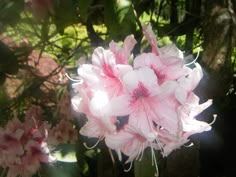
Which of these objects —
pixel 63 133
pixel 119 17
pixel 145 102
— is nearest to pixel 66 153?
pixel 63 133

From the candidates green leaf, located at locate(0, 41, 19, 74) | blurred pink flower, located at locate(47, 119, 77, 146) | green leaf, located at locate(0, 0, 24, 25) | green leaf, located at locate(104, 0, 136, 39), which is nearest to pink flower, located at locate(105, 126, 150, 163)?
green leaf, located at locate(104, 0, 136, 39)

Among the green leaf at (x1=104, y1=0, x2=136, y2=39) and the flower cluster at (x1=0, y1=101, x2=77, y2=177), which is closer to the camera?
the green leaf at (x1=104, y1=0, x2=136, y2=39)

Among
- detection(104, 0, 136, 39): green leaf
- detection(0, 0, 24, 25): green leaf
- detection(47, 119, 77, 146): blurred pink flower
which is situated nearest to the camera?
detection(104, 0, 136, 39): green leaf

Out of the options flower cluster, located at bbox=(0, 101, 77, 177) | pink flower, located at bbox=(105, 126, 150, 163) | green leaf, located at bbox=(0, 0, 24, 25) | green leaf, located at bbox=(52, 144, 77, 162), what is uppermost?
green leaf, located at bbox=(0, 0, 24, 25)

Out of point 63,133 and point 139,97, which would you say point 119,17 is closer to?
point 139,97

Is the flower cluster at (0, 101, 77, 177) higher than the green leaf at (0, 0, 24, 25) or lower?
lower

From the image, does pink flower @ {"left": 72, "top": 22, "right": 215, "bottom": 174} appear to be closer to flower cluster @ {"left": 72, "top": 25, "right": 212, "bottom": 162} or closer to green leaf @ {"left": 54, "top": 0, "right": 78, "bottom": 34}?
flower cluster @ {"left": 72, "top": 25, "right": 212, "bottom": 162}
